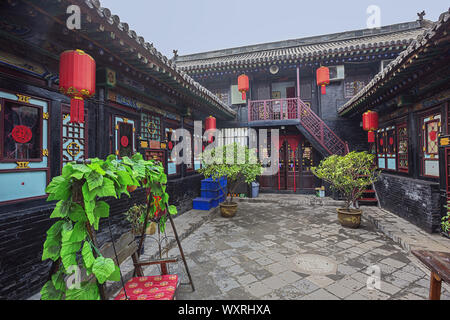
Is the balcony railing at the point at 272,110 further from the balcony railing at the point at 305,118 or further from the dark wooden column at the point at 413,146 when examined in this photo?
the dark wooden column at the point at 413,146

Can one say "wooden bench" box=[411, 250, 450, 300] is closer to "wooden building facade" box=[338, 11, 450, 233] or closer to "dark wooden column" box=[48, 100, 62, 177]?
"wooden building facade" box=[338, 11, 450, 233]

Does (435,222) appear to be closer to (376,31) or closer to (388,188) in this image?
(388,188)

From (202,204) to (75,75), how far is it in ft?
18.7

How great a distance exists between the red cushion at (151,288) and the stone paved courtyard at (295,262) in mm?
555

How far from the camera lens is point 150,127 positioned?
5.75 m

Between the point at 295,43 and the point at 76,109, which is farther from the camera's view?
the point at 295,43

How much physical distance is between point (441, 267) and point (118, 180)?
10.5 feet

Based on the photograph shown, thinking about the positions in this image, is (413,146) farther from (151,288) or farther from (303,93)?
(151,288)

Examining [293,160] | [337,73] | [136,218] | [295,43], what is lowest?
[136,218]

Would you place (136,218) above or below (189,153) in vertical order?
below

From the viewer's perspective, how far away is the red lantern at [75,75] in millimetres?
2559

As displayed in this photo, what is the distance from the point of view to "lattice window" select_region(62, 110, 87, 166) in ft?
11.5

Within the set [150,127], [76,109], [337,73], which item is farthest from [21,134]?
[337,73]

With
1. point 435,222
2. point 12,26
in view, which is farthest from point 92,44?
point 435,222
